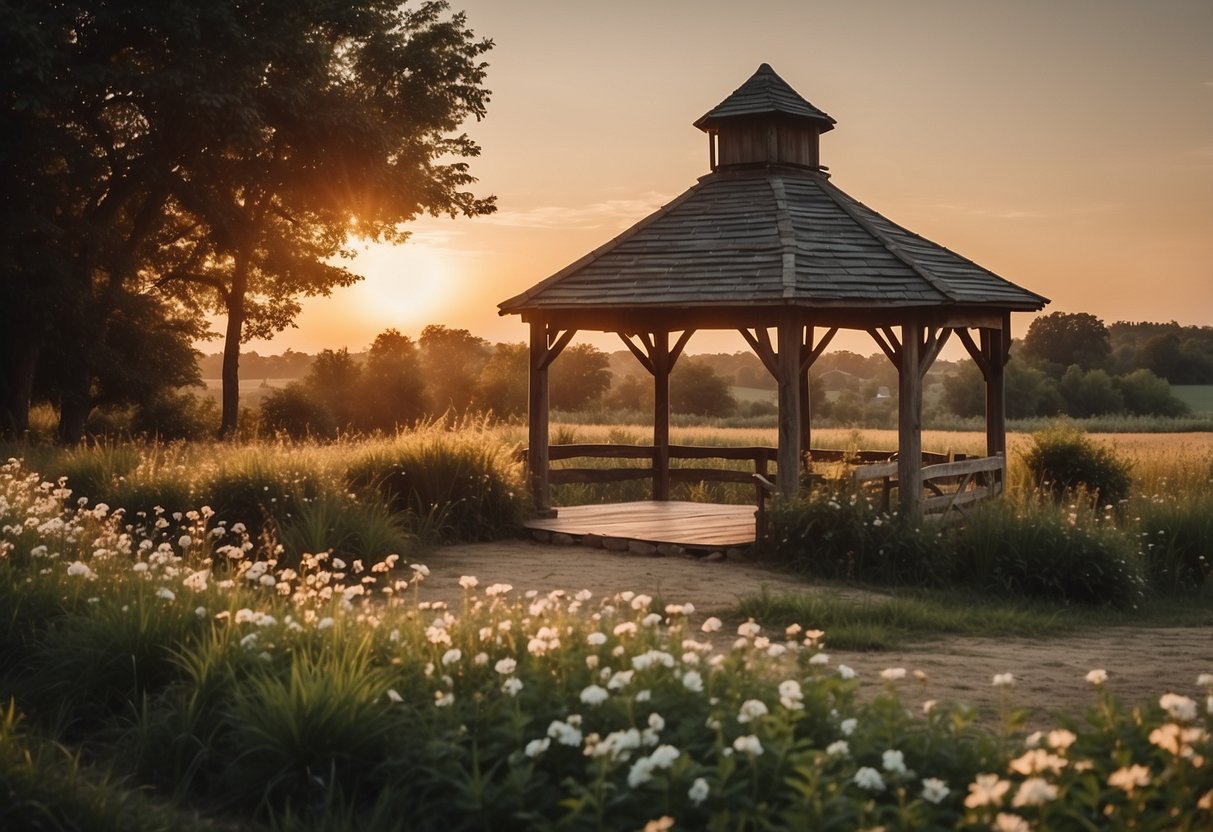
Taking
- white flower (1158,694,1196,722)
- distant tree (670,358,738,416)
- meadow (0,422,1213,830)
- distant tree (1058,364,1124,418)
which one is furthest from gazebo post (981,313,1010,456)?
distant tree (1058,364,1124,418)

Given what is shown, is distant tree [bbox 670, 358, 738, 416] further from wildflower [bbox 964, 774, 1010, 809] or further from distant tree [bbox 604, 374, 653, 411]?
wildflower [bbox 964, 774, 1010, 809]

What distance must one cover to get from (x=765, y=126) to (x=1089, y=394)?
2008 inches

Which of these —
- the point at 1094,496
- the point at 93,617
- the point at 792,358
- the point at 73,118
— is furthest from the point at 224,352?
the point at 93,617

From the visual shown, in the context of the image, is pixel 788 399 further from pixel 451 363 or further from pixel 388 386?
pixel 451 363

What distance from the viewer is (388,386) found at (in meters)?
39.7

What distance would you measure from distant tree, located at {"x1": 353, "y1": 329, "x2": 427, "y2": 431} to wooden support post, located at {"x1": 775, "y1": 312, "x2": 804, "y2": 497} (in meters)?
26.4

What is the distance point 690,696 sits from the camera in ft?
16.6

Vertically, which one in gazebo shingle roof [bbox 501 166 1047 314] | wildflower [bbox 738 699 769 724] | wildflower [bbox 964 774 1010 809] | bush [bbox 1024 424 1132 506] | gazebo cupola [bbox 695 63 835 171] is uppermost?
gazebo cupola [bbox 695 63 835 171]

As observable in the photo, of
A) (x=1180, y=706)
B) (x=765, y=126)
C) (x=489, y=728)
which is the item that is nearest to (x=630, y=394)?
(x=765, y=126)

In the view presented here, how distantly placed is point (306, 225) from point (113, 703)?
85.2 feet

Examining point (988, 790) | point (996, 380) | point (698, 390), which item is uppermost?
point (698, 390)

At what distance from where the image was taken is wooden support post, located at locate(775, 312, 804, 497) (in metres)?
14.2

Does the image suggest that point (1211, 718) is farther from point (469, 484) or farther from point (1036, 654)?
point (469, 484)

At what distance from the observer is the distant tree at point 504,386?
47.8m
